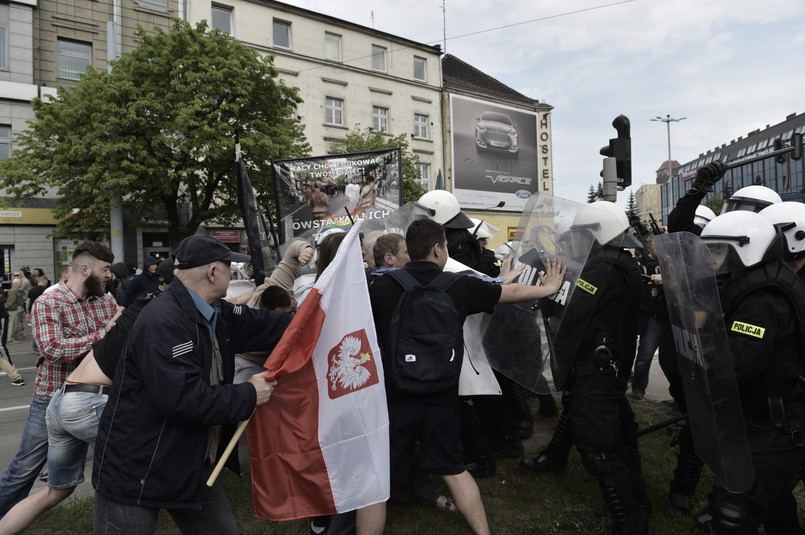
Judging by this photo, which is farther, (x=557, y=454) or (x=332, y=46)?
(x=332, y=46)

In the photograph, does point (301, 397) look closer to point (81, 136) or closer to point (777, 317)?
point (777, 317)

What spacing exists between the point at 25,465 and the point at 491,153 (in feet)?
111

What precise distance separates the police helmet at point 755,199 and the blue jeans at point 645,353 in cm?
256

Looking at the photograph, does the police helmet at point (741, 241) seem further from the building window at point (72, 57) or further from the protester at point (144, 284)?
the building window at point (72, 57)

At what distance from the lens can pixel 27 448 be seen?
3.17 metres

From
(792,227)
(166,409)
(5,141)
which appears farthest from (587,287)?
(5,141)

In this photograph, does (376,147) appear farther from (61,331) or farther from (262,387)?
(262,387)

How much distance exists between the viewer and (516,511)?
11.9 feet

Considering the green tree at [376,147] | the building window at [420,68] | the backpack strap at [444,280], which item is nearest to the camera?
the backpack strap at [444,280]

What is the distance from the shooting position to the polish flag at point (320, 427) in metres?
2.59

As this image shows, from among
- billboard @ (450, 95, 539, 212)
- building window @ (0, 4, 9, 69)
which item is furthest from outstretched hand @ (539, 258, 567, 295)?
billboard @ (450, 95, 539, 212)

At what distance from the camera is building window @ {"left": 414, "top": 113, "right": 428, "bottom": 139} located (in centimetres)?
3173

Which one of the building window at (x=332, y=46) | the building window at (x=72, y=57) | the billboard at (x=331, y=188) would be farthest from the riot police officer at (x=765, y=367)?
the building window at (x=332, y=46)

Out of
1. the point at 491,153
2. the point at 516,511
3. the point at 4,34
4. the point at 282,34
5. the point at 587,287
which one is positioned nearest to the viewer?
the point at 587,287
